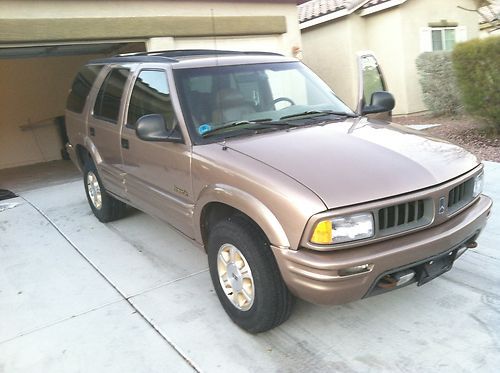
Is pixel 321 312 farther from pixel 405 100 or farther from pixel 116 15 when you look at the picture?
pixel 405 100

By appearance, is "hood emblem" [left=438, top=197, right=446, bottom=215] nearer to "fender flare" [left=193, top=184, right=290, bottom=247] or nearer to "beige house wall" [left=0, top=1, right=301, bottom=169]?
"fender flare" [left=193, top=184, right=290, bottom=247]

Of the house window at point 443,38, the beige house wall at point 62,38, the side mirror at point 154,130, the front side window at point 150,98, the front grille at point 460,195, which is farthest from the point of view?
the house window at point 443,38

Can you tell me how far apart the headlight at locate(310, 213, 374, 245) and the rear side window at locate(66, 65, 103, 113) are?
3841 mm

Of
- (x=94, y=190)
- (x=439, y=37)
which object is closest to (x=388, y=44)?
(x=439, y=37)

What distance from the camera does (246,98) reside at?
3.88 metres

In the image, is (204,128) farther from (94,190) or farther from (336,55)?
(336,55)

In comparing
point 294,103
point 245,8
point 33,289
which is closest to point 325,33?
point 245,8

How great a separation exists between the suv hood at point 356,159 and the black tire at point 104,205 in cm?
259

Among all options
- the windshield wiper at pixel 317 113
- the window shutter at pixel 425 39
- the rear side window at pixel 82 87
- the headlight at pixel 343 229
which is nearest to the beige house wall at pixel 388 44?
the window shutter at pixel 425 39

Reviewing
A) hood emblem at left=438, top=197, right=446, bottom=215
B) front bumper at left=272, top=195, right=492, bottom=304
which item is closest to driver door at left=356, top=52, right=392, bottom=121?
hood emblem at left=438, top=197, right=446, bottom=215

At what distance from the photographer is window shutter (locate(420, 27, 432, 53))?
13620 millimetres

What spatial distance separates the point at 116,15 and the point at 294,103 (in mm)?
5304

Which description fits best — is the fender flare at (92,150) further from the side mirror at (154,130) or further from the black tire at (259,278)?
the black tire at (259,278)

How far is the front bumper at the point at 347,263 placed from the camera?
259 centimetres
